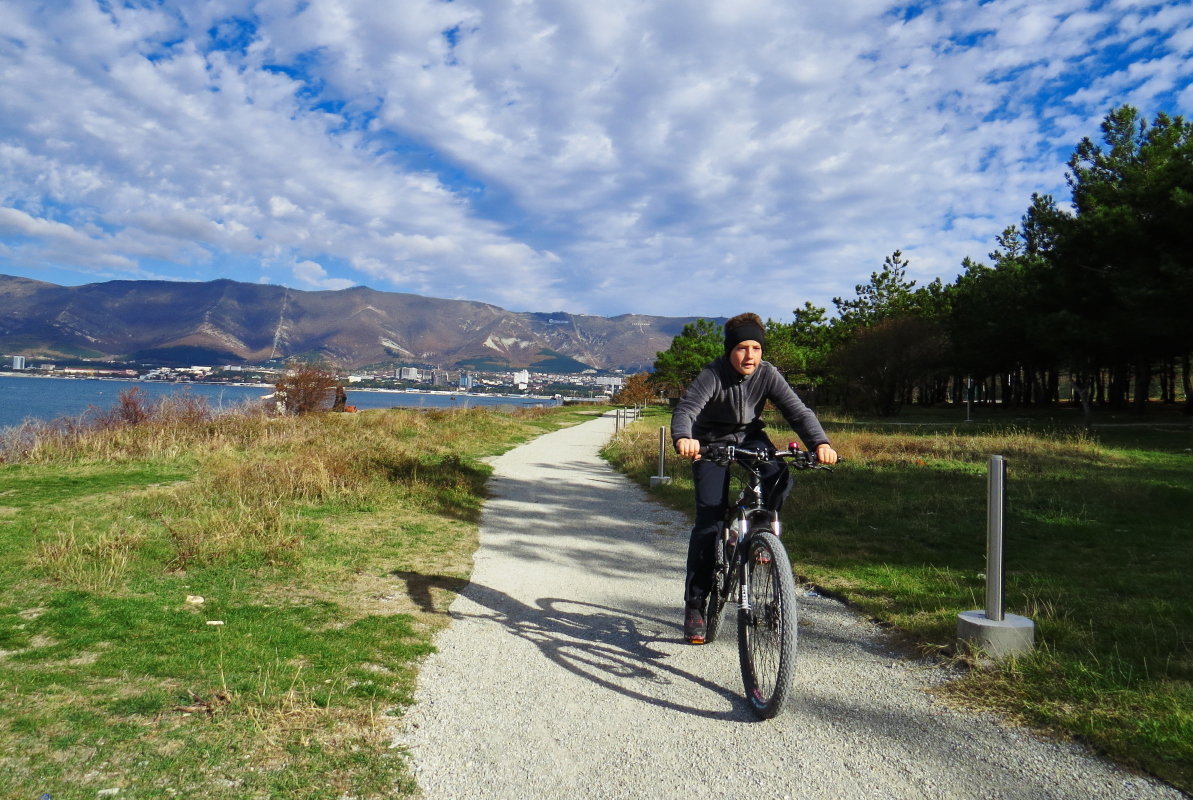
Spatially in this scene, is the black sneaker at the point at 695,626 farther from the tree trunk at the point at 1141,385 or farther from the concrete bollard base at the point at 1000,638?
the tree trunk at the point at 1141,385

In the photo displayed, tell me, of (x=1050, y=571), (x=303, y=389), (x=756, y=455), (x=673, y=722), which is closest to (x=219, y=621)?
(x=673, y=722)

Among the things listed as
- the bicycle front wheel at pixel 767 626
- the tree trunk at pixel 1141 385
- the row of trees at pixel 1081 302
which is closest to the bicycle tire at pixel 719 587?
the bicycle front wheel at pixel 767 626

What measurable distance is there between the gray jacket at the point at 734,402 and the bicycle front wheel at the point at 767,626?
2.35 ft

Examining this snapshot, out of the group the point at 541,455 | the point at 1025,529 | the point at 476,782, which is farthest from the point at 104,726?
the point at 541,455

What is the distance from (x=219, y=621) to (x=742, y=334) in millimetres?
3783

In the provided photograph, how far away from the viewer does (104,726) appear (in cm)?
289

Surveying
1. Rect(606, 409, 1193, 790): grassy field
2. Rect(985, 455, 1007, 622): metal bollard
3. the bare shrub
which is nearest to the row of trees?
Rect(606, 409, 1193, 790): grassy field

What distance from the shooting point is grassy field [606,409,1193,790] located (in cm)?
327

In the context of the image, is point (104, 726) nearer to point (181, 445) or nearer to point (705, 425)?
point (705, 425)

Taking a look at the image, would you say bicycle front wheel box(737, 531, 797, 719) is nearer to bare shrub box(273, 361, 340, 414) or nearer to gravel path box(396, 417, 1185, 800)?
gravel path box(396, 417, 1185, 800)

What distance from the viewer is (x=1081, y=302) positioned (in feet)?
90.8

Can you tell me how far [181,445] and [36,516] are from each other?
22.4ft

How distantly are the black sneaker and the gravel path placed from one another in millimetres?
91

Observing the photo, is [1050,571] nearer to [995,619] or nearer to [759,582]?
[995,619]
